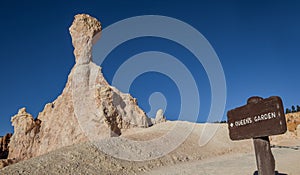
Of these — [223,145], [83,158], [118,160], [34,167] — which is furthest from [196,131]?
[34,167]

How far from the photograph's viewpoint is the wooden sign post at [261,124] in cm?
398

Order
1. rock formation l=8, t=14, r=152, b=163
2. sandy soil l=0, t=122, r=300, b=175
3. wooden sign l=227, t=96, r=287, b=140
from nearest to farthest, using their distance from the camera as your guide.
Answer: wooden sign l=227, t=96, r=287, b=140 → sandy soil l=0, t=122, r=300, b=175 → rock formation l=8, t=14, r=152, b=163

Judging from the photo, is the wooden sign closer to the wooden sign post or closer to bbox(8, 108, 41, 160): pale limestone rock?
the wooden sign post

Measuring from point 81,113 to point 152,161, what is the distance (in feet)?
51.8

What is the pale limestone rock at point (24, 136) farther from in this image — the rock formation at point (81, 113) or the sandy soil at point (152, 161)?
the sandy soil at point (152, 161)

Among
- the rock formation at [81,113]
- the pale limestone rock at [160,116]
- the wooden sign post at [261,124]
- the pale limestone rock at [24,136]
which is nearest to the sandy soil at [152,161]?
the wooden sign post at [261,124]

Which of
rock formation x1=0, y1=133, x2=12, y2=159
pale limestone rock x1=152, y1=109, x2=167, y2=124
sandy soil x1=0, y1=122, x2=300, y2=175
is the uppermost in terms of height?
pale limestone rock x1=152, y1=109, x2=167, y2=124

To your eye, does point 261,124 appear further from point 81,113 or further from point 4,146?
point 4,146

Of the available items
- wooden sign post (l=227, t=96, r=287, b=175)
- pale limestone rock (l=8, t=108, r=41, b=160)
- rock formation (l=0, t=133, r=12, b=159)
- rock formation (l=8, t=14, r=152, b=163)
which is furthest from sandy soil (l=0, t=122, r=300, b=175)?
rock formation (l=0, t=133, r=12, b=159)

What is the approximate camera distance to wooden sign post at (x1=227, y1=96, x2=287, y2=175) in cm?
398

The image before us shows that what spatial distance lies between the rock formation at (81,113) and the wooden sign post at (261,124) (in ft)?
65.4

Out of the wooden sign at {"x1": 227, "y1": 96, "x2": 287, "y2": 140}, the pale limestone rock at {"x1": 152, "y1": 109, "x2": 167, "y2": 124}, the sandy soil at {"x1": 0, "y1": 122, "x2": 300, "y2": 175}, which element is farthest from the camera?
the pale limestone rock at {"x1": 152, "y1": 109, "x2": 167, "y2": 124}

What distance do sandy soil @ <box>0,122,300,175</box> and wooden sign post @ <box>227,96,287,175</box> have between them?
193 inches

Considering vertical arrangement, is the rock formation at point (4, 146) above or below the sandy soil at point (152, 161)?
above
